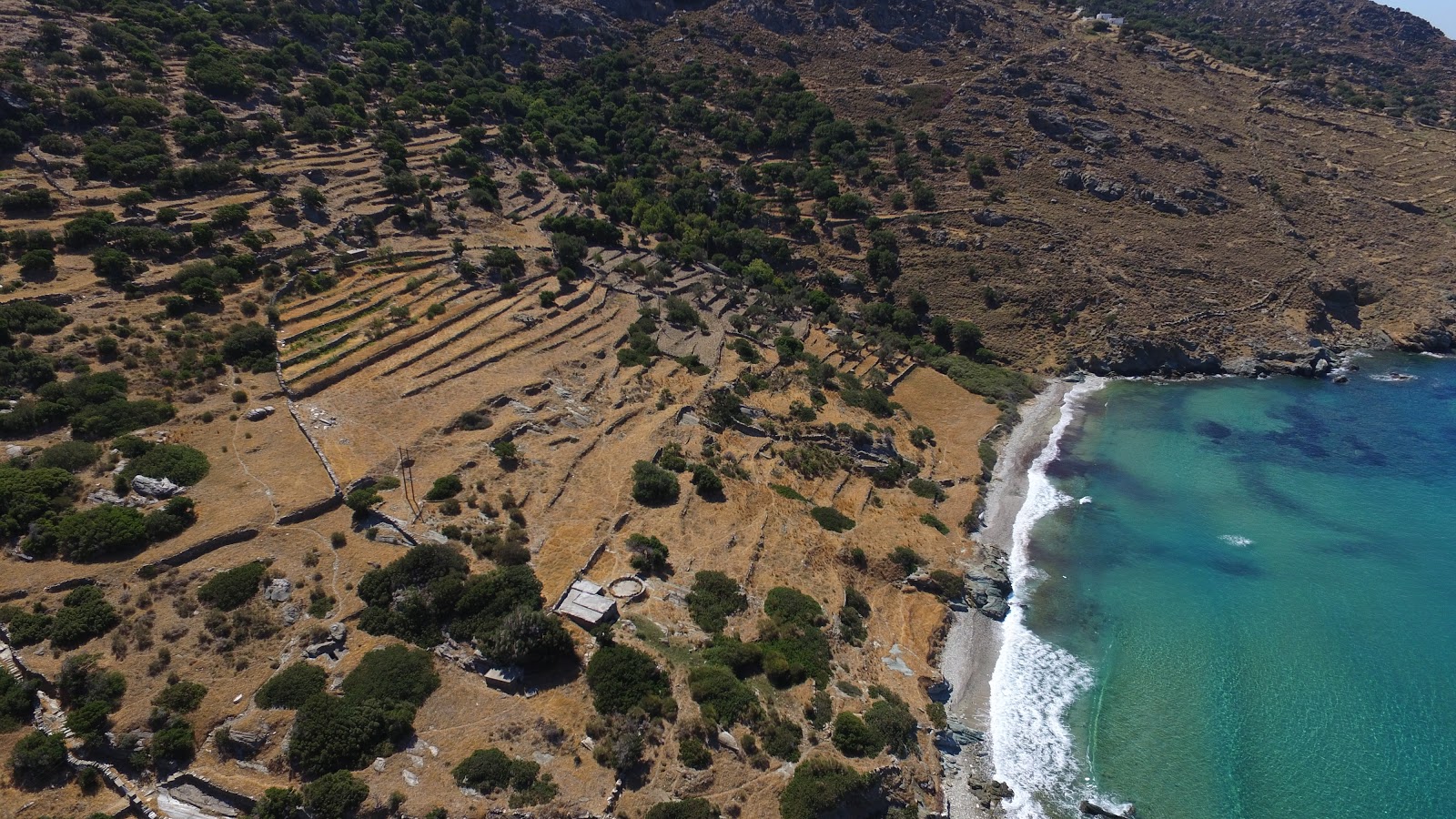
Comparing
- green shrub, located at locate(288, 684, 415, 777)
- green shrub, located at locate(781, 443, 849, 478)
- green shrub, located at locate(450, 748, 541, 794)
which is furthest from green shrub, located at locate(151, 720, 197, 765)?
green shrub, located at locate(781, 443, 849, 478)

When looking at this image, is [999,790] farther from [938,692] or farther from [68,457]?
[68,457]

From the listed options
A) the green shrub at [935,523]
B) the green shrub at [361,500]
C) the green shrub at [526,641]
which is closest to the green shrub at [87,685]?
the green shrub at [361,500]

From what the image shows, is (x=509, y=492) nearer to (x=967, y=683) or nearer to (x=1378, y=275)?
(x=967, y=683)

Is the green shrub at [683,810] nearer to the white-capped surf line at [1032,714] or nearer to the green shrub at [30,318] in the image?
the white-capped surf line at [1032,714]

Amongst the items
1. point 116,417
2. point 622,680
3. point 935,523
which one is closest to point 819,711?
point 622,680

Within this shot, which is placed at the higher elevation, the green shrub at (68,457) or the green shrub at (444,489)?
the green shrub at (68,457)

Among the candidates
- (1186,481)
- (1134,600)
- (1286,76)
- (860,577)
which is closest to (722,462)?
(860,577)
